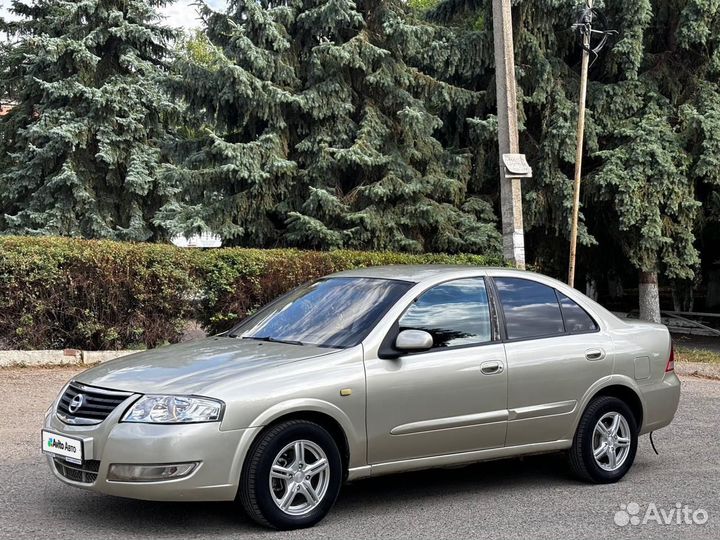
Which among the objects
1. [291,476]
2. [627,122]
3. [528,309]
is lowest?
[291,476]

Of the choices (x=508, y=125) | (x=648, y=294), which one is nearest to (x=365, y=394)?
(x=508, y=125)

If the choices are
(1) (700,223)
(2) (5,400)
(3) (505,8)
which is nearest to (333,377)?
(2) (5,400)

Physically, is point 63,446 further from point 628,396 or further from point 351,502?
point 628,396

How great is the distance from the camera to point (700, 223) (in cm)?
1891

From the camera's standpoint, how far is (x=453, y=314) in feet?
21.5

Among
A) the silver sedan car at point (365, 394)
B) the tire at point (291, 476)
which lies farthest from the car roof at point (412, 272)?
the tire at point (291, 476)

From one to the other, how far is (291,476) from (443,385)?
4.06 ft

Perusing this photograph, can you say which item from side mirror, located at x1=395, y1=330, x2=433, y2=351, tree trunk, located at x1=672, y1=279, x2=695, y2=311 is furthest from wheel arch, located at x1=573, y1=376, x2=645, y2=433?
tree trunk, located at x1=672, y1=279, x2=695, y2=311

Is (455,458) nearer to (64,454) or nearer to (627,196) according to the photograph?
(64,454)

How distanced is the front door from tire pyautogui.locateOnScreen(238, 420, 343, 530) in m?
0.35

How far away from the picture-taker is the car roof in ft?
22.0

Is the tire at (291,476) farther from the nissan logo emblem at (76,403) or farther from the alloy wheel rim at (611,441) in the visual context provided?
the alloy wheel rim at (611,441)

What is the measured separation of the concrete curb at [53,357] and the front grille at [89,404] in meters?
6.58

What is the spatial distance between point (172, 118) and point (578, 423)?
1811 cm
